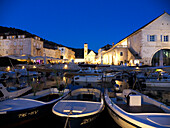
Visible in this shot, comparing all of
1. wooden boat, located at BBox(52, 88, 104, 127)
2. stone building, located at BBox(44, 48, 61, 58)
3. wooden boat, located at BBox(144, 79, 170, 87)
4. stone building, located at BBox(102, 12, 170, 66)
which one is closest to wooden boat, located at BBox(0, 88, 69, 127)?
wooden boat, located at BBox(52, 88, 104, 127)

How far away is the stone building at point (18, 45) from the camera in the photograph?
131ft

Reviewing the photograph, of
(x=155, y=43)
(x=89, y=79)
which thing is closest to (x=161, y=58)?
(x=155, y=43)

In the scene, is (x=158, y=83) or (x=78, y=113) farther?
(x=158, y=83)

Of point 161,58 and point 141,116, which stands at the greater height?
point 161,58

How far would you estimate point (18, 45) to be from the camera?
41031 mm

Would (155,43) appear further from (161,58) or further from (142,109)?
(142,109)

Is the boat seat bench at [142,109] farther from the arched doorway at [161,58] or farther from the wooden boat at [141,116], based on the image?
the arched doorway at [161,58]

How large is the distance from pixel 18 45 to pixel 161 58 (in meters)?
46.4

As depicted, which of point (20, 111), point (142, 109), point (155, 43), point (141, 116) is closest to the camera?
point (141, 116)

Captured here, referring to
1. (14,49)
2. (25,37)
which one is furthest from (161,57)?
(14,49)

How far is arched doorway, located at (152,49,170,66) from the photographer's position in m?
29.0

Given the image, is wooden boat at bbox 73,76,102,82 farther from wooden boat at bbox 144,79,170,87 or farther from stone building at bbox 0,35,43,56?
stone building at bbox 0,35,43,56

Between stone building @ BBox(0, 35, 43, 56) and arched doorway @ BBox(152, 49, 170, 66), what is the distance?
39.2 metres

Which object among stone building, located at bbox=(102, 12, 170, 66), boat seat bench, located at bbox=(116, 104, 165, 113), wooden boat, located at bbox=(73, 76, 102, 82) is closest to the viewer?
boat seat bench, located at bbox=(116, 104, 165, 113)
